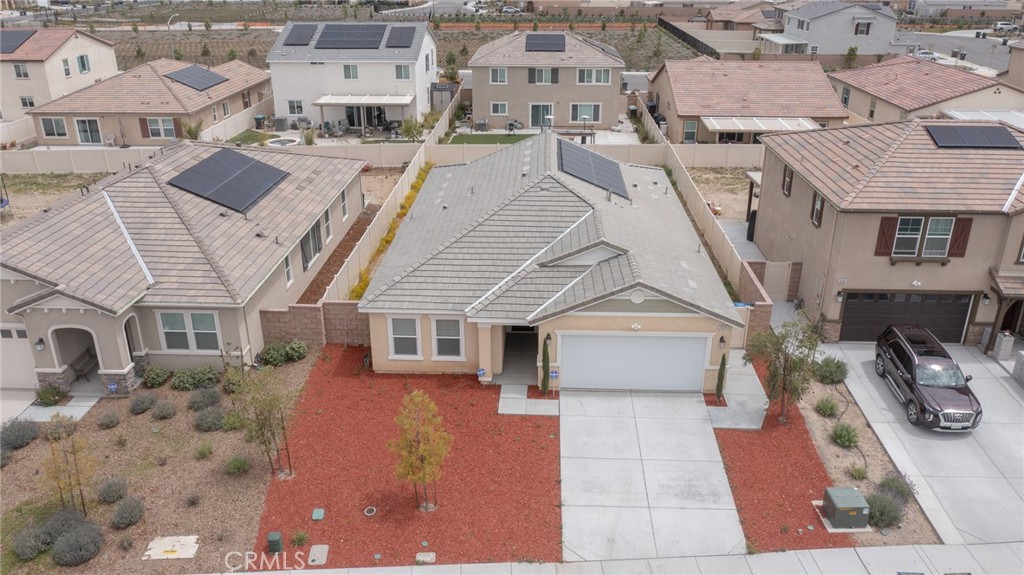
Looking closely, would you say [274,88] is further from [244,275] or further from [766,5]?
[766,5]

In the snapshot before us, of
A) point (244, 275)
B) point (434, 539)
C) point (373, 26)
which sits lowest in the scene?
point (434, 539)

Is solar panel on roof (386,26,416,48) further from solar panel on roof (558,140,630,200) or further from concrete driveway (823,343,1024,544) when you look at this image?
concrete driveway (823,343,1024,544)

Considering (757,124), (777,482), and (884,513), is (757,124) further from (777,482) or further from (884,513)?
(884,513)

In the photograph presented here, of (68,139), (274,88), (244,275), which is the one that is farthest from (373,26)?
(244,275)

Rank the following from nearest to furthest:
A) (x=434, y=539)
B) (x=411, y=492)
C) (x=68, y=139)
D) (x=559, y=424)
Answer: (x=434, y=539)
(x=411, y=492)
(x=559, y=424)
(x=68, y=139)

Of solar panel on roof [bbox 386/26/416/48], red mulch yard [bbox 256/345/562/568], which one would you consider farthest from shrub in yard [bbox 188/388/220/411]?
solar panel on roof [bbox 386/26/416/48]

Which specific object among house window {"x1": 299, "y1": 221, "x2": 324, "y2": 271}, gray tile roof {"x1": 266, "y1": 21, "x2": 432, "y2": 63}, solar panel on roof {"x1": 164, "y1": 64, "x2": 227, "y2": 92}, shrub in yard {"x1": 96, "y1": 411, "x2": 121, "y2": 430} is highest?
gray tile roof {"x1": 266, "y1": 21, "x2": 432, "y2": 63}
